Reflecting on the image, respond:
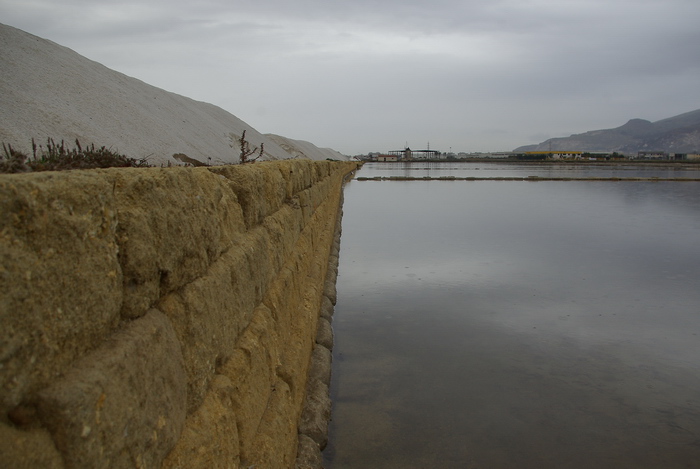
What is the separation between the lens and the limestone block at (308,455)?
318cm

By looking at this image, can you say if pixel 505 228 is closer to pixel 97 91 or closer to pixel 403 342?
pixel 403 342

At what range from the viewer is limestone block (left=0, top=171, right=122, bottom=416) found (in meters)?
1.01

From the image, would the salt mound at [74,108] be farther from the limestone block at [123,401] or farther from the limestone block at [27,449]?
the limestone block at [27,449]

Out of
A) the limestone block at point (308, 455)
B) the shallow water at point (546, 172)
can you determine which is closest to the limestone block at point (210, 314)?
the limestone block at point (308, 455)

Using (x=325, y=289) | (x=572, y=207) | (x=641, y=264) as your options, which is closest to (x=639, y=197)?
(x=572, y=207)

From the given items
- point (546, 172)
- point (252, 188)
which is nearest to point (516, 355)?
point (252, 188)

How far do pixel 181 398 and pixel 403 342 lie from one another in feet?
13.6

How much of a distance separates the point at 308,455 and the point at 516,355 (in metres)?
2.81

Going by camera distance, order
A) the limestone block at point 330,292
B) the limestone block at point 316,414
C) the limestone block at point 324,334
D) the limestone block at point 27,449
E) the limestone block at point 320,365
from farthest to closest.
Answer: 1. the limestone block at point 330,292
2. the limestone block at point 324,334
3. the limestone block at point 320,365
4. the limestone block at point 316,414
5. the limestone block at point 27,449

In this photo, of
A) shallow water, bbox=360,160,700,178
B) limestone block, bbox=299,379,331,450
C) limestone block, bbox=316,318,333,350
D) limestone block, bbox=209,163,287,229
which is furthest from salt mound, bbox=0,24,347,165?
shallow water, bbox=360,160,700,178

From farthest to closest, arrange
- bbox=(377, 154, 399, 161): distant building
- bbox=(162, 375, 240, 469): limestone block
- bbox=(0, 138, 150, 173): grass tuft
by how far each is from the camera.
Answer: bbox=(377, 154, 399, 161): distant building < bbox=(0, 138, 150, 173): grass tuft < bbox=(162, 375, 240, 469): limestone block

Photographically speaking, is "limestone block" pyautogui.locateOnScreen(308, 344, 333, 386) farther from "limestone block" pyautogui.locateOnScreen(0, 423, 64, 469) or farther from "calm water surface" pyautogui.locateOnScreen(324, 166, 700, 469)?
"limestone block" pyautogui.locateOnScreen(0, 423, 64, 469)

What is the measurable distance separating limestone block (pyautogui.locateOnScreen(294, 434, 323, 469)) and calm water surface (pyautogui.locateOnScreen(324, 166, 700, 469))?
0.22 m

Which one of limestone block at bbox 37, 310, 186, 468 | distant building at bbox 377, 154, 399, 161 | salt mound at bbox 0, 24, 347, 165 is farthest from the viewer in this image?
distant building at bbox 377, 154, 399, 161
